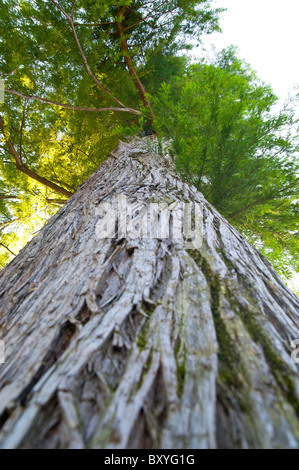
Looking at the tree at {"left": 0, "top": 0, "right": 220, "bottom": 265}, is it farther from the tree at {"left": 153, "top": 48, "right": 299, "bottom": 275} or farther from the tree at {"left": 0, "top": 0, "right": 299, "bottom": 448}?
the tree at {"left": 0, "top": 0, "right": 299, "bottom": 448}

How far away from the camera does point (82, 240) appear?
1505mm

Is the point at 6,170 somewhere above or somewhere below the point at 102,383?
above

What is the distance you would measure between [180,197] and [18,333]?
5.08 feet

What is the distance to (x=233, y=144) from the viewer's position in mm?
2357

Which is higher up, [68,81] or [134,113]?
[68,81]

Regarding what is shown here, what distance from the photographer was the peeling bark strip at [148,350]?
0.60 m

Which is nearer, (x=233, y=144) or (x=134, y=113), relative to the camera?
(x=233, y=144)

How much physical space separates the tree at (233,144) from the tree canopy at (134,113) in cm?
1

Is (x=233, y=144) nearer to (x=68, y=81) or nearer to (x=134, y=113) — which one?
(x=134, y=113)

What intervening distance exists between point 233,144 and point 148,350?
2283 millimetres

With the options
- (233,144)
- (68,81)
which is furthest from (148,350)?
(68,81)

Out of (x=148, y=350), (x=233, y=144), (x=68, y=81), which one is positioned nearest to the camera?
(x=148, y=350)
